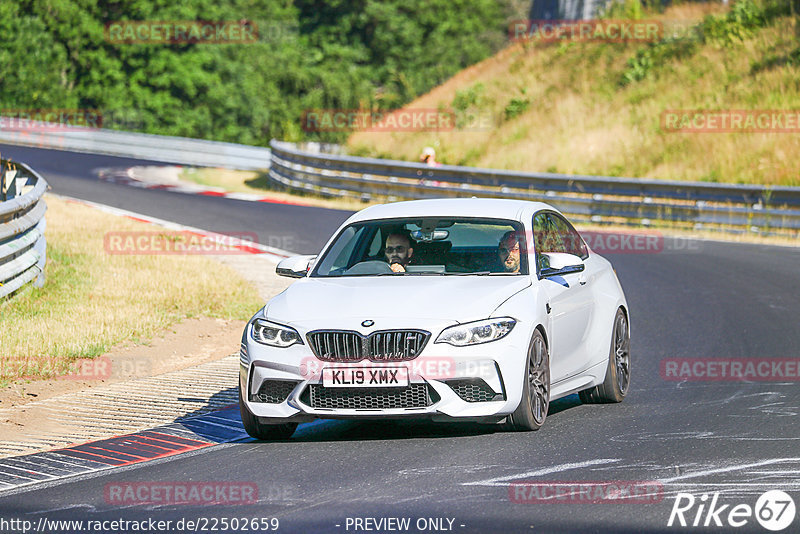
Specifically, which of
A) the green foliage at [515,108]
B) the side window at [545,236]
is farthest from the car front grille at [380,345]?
the green foliage at [515,108]

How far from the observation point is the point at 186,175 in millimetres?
39438

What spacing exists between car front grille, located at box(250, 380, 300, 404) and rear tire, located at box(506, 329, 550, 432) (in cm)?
140

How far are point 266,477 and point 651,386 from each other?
173 inches

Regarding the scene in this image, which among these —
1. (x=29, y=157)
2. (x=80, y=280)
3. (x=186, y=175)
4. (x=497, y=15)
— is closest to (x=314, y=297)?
(x=80, y=280)

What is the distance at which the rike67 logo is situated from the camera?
5927 millimetres

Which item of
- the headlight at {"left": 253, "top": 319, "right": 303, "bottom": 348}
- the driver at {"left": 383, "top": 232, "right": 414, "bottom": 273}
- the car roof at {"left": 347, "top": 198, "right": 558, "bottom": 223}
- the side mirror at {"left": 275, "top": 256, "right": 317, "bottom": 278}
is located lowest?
the headlight at {"left": 253, "top": 319, "right": 303, "bottom": 348}

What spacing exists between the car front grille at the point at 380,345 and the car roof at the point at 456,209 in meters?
1.67

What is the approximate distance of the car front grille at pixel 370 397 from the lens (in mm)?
7758

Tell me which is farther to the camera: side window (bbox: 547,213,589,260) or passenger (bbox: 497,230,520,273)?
side window (bbox: 547,213,589,260)
